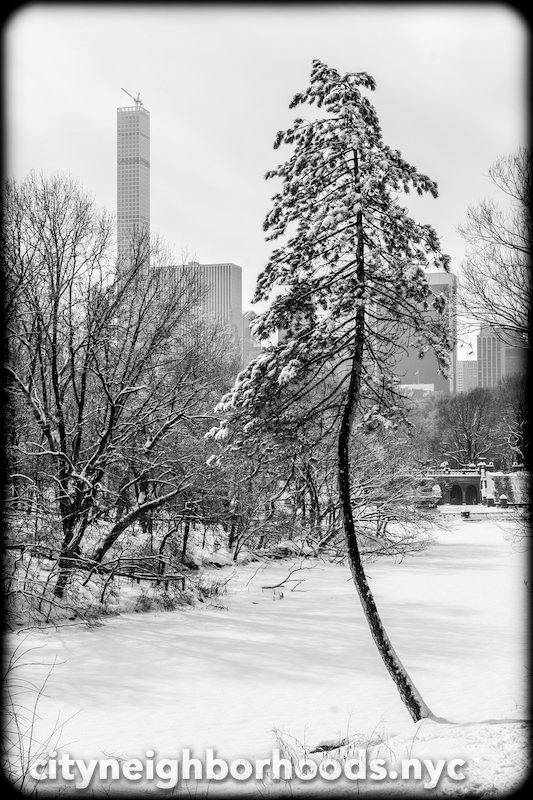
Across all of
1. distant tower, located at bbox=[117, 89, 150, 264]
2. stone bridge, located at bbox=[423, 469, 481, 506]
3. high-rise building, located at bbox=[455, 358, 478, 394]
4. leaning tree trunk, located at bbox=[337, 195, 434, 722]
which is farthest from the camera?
high-rise building, located at bbox=[455, 358, 478, 394]

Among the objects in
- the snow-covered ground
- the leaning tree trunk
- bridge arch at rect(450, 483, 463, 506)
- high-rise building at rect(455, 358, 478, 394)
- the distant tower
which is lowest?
bridge arch at rect(450, 483, 463, 506)

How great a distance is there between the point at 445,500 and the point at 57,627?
65138mm

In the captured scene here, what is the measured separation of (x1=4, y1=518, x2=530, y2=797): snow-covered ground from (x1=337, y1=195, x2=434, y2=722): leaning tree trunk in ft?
1.75

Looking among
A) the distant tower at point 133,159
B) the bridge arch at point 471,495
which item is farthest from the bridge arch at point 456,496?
the distant tower at point 133,159

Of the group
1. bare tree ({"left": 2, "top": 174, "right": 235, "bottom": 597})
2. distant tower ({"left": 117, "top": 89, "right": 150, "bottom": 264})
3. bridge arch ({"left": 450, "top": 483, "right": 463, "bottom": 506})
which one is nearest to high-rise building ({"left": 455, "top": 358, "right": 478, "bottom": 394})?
bridge arch ({"left": 450, "top": 483, "right": 463, "bottom": 506})

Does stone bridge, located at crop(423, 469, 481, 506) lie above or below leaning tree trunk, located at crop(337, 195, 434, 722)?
below

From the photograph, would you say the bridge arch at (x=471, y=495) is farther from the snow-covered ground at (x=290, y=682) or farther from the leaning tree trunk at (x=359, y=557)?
the leaning tree trunk at (x=359, y=557)

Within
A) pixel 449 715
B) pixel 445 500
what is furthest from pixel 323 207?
pixel 445 500

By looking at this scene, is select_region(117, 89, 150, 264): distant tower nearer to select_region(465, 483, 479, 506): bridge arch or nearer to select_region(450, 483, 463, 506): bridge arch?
select_region(450, 483, 463, 506): bridge arch

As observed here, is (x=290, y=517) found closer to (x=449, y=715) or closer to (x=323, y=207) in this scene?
(x=449, y=715)

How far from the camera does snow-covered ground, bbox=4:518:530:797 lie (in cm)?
862

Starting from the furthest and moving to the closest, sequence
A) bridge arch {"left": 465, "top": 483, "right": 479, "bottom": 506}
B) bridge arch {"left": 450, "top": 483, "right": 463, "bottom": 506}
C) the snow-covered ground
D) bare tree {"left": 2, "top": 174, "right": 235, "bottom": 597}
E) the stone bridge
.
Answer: bridge arch {"left": 450, "top": 483, "right": 463, "bottom": 506}, bridge arch {"left": 465, "top": 483, "right": 479, "bottom": 506}, the stone bridge, bare tree {"left": 2, "top": 174, "right": 235, "bottom": 597}, the snow-covered ground

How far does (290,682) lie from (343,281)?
778 centimetres

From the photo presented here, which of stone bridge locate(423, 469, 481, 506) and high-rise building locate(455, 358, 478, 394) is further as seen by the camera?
high-rise building locate(455, 358, 478, 394)
